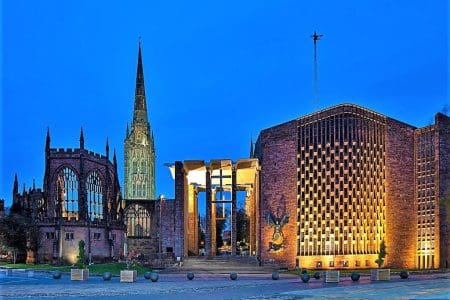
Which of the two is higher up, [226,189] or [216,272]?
[226,189]

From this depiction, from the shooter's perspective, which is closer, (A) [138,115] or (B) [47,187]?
(B) [47,187]

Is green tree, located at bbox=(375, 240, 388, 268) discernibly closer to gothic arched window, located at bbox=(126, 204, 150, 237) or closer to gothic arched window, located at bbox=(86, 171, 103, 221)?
gothic arched window, located at bbox=(86, 171, 103, 221)

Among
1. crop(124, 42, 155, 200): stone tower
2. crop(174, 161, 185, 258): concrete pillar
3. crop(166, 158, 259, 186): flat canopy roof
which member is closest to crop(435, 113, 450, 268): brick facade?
crop(166, 158, 259, 186): flat canopy roof

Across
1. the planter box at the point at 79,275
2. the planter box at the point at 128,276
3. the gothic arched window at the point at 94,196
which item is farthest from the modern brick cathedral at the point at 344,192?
the gothic arched window at the point at 94,196

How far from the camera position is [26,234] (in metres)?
69.1

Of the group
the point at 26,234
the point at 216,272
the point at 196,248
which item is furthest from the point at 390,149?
the point at 26,234

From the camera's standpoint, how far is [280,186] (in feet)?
178

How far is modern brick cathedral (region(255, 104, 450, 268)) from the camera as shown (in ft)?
170

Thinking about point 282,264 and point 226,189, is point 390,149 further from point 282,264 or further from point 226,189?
point 226,189

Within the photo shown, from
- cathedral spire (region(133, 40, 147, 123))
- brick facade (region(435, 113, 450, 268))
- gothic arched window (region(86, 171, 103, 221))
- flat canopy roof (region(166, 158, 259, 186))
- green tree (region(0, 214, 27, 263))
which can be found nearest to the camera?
brick facade (region(435, 113, 450, 268))

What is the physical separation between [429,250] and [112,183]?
4022 cm

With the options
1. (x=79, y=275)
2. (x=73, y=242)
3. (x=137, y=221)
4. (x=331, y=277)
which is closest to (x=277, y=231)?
(x=331, y=277)

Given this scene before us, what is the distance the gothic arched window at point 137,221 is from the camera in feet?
301

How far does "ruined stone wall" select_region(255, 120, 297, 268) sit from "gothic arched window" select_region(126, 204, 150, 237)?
1540 inches
